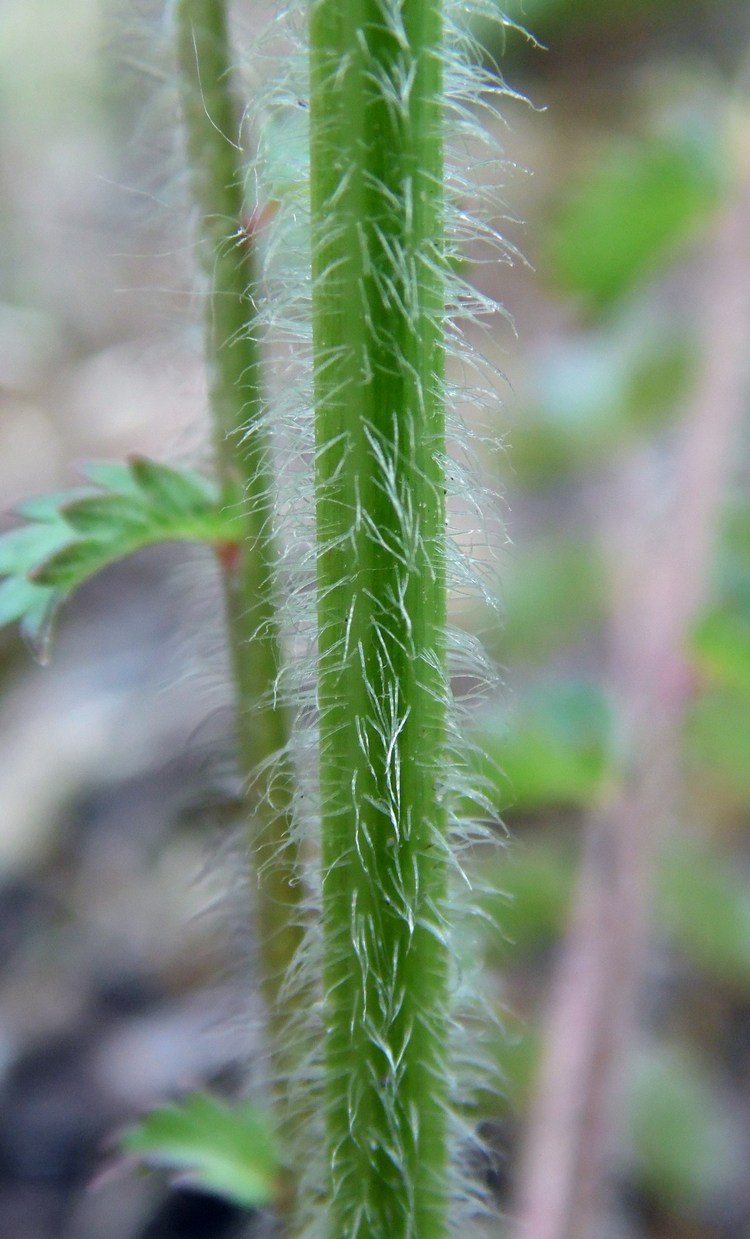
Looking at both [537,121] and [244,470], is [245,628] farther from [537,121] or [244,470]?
[537,121]

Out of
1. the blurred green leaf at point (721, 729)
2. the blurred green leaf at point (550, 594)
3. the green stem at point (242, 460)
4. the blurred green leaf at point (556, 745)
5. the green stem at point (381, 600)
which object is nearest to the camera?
the green stem at point (381, 600)

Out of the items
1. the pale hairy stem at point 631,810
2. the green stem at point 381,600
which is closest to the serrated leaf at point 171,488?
the green stem at point 381,600

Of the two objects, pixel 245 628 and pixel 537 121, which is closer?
pixel 245 628

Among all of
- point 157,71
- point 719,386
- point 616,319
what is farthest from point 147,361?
point 616,319

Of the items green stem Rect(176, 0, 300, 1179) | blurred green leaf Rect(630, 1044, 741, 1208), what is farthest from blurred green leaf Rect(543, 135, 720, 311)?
green stem Rect(176, 0, 300, 1179)

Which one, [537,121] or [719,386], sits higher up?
[537,121]

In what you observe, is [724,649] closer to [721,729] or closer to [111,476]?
[721,729]

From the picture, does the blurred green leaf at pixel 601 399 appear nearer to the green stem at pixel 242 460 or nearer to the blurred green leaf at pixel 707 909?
the blurred green leaf at pixel 707 909
